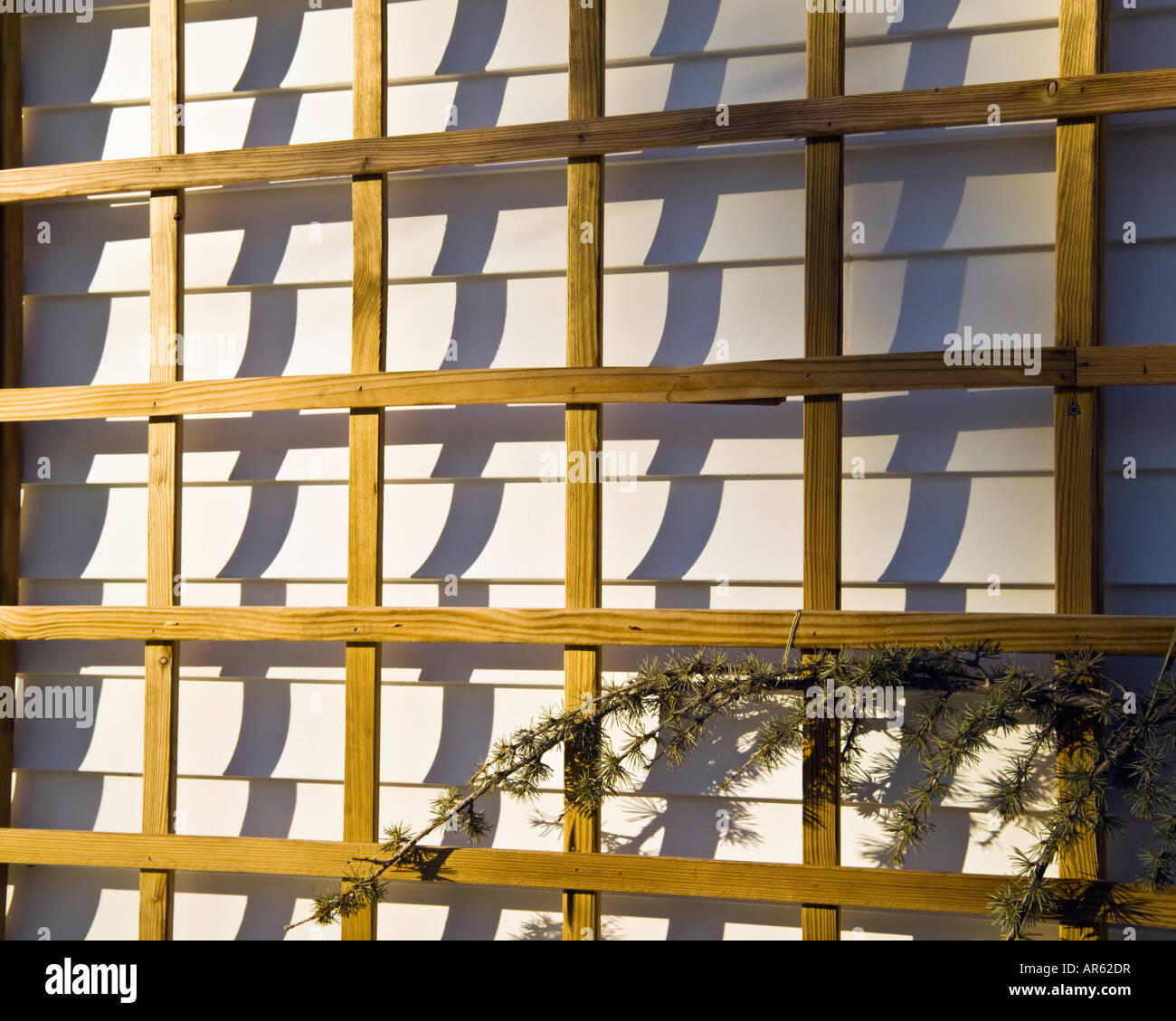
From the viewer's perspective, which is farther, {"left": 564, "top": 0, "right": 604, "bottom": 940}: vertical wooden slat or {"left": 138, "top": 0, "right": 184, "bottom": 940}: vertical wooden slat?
{"left": 138, "top": 0, "right": 184, "bottom": 940}: vertical wooden slat

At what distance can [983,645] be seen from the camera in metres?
1.66

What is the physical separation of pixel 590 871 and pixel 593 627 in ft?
1.42

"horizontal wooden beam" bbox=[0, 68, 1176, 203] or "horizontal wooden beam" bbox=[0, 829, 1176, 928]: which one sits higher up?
"horizontal wooden beam" bbox=[0, 68, 1176, 203]

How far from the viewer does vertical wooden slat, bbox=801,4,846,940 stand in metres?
1.74

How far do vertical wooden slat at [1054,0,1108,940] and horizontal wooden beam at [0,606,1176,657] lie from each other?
8cm

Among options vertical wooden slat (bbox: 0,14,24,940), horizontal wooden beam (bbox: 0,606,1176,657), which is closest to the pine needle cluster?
horizontal wooden beam (bbox: 0,606,1176,657)

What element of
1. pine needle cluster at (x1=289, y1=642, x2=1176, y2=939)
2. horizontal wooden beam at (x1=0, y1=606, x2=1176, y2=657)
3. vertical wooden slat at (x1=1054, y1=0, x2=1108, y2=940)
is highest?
vertical wooden slat at (x1=1054, y1=0, x2=1108, y2=940)

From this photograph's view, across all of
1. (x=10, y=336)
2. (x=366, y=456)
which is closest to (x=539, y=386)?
(x=366, y=456)

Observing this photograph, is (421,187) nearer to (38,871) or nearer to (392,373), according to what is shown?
(392,373)

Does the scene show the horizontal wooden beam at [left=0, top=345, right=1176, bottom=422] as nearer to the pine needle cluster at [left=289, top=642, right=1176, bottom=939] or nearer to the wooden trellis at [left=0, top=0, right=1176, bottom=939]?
the wooden trellis at [left=0, top=0, right=1176, bottom=939]

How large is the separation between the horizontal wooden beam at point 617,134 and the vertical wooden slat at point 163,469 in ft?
0.29

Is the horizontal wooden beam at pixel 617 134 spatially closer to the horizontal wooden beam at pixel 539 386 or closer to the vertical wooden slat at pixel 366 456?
the vertical wooden slat at pixel 366 456

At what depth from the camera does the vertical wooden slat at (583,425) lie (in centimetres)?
181

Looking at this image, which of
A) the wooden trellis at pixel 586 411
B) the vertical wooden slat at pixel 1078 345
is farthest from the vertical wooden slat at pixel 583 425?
the vertical wooden slat at pixel 1078 345
